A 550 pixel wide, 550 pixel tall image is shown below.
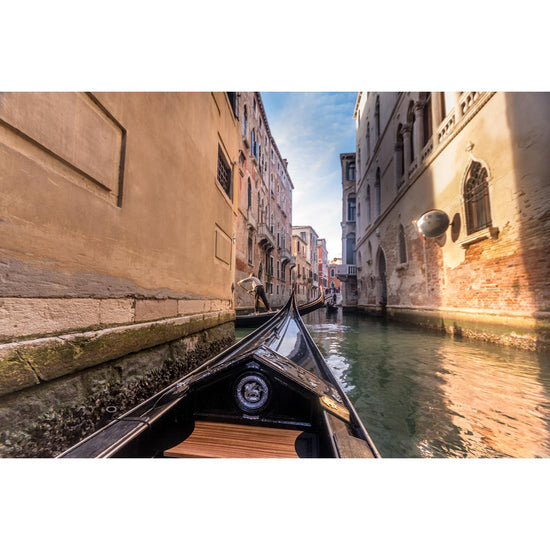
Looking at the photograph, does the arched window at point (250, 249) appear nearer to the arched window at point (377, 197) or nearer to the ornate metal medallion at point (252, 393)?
the arched window at point (377, 197)

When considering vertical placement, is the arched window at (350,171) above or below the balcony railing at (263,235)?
above

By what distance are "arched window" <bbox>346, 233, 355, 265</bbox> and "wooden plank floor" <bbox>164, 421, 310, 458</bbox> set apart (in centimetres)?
1744

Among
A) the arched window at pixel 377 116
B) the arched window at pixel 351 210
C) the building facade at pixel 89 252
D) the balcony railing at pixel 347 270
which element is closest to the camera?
the building facade at pixel 89 252

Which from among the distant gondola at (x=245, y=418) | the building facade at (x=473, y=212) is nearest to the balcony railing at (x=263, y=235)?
the building facade at (x=473, y=212)

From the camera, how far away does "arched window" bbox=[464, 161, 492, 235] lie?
4.54m

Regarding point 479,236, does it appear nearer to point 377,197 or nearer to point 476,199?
point 476,199

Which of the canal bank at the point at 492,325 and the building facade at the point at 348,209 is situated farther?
the building facade at the point at 348,209

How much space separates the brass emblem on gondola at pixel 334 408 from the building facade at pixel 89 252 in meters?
1.17

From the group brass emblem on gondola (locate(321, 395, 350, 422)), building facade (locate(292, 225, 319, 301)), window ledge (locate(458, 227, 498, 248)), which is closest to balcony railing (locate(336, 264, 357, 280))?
building facade (locate(292, 225, 319, 301))

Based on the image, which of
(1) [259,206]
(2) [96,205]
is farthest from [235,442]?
(1) [259,206]

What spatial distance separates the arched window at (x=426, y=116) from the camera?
6.85 m

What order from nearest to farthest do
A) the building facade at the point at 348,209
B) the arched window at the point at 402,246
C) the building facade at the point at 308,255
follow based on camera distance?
the arched window at the point at 402,246 → the building facade at the point at 348,209 → the building facade at the point at 308,255

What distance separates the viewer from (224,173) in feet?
15.2

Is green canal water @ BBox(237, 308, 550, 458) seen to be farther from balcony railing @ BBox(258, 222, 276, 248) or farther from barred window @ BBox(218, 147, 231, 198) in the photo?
balcony railing @ BBox(258, 222, 276, 248)
